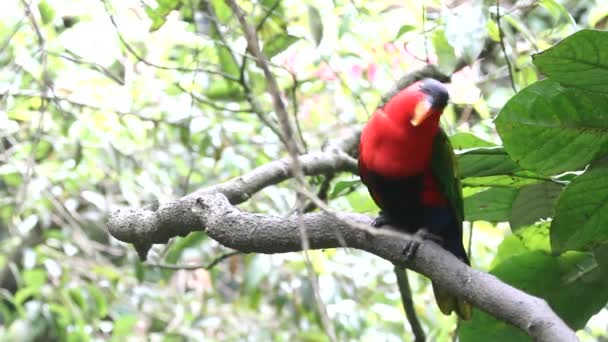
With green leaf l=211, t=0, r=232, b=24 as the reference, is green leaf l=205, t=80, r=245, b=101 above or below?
below

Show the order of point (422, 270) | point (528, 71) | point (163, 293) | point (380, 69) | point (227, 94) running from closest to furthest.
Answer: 1. point (422, 270)
2. point (528, 71)
3. point (227, 94)
4. point (380, 69)
5. point (163, 293)

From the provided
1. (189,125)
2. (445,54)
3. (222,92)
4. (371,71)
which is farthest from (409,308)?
(371,71)

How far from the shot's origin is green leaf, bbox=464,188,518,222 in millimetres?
1909

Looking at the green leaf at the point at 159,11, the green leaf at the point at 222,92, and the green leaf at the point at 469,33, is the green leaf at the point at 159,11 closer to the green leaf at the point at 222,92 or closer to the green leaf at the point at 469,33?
the green leaf at the point at 222,92

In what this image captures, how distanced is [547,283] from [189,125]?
5.88 feet

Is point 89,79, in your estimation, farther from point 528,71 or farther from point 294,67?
point 528,71

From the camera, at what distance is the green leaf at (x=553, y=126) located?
1559 millimetres

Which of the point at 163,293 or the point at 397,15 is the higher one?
Result: the point at 397,15

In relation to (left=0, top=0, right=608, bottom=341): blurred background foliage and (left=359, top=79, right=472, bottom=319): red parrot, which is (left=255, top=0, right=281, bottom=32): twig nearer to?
(left=0, top=0, right=608, bottom=341): blurred background foliage

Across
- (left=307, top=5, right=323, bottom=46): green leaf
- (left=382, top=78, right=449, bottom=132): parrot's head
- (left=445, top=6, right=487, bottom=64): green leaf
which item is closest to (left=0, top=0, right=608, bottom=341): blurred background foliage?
(left=307, top=5, right=323, bottom=46): green leaf

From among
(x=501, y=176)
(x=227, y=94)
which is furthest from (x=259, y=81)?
(x=501, y=176)

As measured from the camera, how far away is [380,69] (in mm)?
3781

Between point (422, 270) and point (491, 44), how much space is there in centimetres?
187

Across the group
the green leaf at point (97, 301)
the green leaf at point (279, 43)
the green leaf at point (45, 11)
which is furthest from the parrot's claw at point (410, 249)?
the green leaf at point (97, 301)
